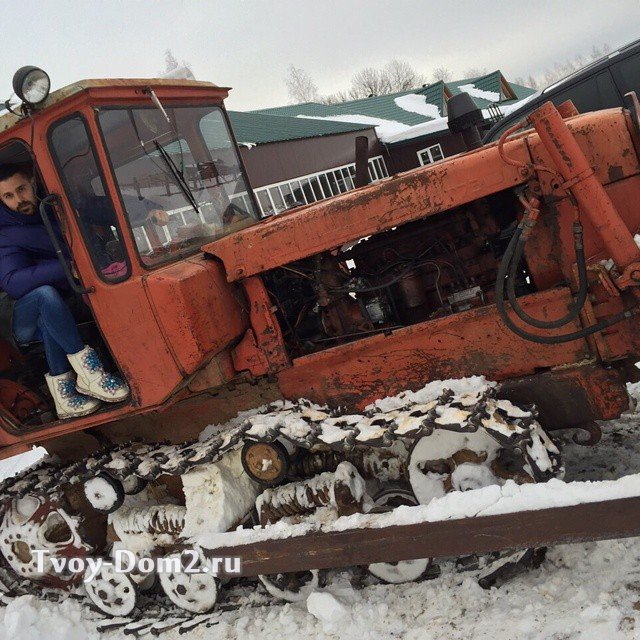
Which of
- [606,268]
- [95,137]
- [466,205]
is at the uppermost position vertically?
[95,137]

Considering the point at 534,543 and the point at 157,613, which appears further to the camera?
the point at 157,613

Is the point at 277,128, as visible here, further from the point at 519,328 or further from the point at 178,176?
the point at 519,328

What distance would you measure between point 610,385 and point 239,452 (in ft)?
6.72

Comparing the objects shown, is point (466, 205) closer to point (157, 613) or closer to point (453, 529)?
point (453, 529)

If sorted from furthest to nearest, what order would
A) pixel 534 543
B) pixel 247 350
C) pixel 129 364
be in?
pixel 247 350, pixel 129 364, pixel 534 543

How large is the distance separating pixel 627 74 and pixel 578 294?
5.52 m

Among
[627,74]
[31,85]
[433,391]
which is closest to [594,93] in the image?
[627,74]

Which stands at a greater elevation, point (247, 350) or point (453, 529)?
point (247, 350)

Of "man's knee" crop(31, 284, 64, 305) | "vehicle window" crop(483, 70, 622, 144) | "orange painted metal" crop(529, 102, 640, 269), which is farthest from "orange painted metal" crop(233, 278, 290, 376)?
"vehicle window" crop(483, 70, 622, 144)

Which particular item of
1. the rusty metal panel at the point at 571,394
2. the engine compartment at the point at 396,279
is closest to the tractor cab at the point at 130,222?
the engine compartment at the point at 396,279

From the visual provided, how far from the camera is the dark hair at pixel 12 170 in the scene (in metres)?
3.50

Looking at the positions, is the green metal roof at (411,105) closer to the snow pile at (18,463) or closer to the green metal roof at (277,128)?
the green metal roof at (277,128)

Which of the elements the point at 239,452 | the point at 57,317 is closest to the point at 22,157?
the point at 57,317

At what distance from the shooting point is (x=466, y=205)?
3.41 meters
